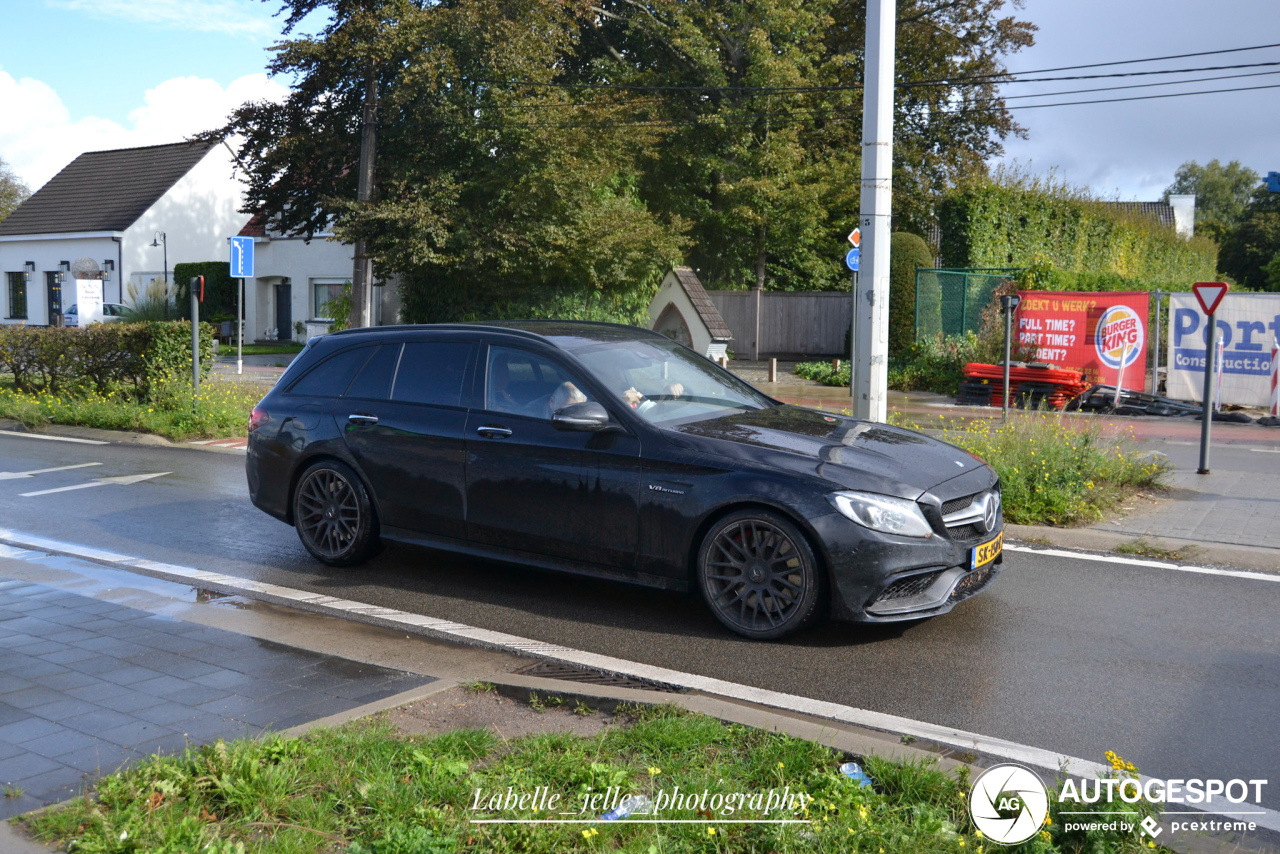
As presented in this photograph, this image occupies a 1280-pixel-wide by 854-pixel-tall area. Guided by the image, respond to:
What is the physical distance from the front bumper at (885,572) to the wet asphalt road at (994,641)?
0.24 m

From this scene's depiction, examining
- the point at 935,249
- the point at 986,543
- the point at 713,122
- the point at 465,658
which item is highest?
the point at 713,122

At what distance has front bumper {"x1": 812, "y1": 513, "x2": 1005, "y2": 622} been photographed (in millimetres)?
5418

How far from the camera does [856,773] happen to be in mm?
3713

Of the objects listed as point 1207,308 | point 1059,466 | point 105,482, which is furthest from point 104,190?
point 1059,466

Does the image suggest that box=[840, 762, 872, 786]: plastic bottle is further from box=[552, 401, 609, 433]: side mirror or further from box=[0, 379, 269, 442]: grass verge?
box=[0, 379, 269, 442]: grass verge

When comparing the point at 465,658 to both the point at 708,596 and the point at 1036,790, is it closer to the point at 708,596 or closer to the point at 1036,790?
the point at 708,596

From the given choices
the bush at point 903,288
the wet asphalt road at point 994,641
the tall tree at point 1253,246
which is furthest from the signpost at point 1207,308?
the tall tree at point 1253,246

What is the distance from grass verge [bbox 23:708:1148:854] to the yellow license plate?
7.08 feet

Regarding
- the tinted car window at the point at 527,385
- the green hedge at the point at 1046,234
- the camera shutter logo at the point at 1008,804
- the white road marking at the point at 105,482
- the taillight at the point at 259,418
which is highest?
the green hedge at the point at 1046,234

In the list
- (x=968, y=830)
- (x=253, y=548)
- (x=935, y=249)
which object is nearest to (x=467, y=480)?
(x=253, y=548)

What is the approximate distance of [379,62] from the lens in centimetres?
2483

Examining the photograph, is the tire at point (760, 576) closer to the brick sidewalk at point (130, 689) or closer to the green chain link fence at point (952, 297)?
the brick sidewalk at point (130, 689)

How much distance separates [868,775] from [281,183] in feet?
85.2

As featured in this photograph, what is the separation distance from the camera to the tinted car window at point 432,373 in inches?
274
